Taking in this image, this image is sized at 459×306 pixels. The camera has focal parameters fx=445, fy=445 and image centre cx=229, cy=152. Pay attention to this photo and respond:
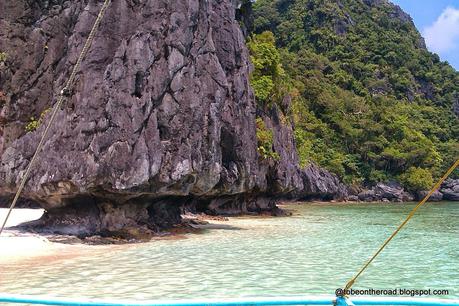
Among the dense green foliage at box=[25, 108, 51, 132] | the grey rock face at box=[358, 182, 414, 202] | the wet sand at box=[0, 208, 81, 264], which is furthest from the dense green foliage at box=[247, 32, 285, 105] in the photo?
the grey rock face at box=[358, 182, 414, 202]

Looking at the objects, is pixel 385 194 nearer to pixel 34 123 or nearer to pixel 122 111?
pixel 122 111

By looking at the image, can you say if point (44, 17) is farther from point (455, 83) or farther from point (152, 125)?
point (455, 83)

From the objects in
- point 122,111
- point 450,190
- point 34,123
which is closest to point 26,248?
point 122,111

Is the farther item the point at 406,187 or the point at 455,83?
the point at 455,83

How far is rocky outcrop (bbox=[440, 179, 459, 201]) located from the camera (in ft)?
188

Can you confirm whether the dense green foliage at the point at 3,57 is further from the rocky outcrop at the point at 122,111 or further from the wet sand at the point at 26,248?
the wet sand at the point at 26,248

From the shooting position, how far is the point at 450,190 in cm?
5762

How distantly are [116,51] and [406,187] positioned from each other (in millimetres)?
48606

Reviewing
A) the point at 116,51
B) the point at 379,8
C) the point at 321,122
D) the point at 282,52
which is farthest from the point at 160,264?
the point at 379,8

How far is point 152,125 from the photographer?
16.0 meters

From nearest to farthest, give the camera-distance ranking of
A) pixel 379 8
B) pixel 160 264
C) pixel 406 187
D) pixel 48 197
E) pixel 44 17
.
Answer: pixel 160 264
pixel 48 197
pixel 44 17
pixel 406 187
pixel 379 8

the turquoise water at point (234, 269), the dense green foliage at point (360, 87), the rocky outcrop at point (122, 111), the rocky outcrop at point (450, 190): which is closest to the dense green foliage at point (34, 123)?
the rocky outcrop at point (122, 111)

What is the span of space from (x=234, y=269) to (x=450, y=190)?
55.4m

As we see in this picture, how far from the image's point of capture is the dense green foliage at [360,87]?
180 ft
